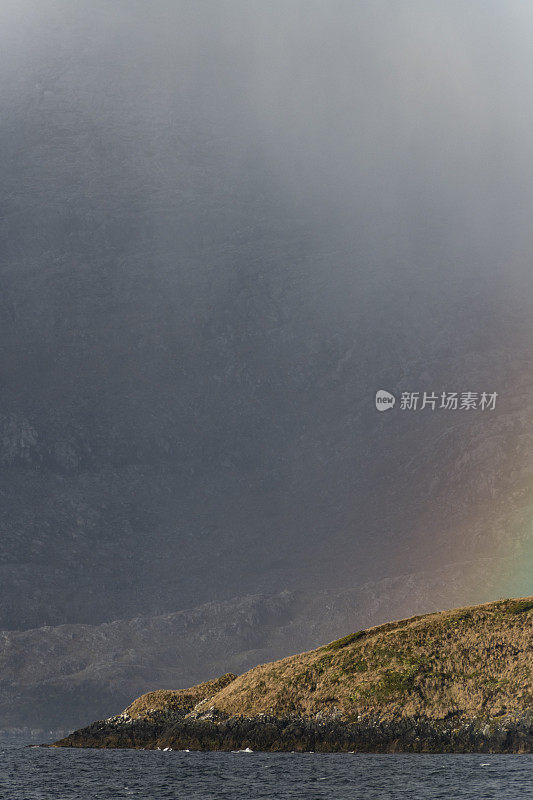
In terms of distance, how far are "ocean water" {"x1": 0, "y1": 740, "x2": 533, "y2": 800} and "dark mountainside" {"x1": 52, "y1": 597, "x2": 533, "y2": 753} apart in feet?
9.41

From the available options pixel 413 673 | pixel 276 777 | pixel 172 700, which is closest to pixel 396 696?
pixel 413 673

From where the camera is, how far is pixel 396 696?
111562mm

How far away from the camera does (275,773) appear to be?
96.9 m

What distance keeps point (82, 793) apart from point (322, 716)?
34.8 meters

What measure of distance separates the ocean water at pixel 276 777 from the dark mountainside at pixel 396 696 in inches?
113

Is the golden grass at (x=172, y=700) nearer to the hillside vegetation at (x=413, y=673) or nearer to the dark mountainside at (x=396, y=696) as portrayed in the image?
the dark mountainside at (x=396, y=696)

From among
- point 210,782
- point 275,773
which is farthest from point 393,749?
point 210,782

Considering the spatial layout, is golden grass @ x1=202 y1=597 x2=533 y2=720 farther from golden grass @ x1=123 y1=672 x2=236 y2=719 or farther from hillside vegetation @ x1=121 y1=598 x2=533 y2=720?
golden grass @ x1=123 y1=672 x2=236 y2=719

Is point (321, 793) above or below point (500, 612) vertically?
below

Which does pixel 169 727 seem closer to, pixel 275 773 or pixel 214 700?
pixel 214 700

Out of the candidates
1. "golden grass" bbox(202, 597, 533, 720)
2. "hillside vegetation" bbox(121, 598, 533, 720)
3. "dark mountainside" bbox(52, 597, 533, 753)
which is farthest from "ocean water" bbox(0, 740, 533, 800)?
"hillside vegetation" bbox(121, 598, 533, 720)

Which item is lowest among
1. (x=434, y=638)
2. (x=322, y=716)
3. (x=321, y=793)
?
(x=321, y=793)

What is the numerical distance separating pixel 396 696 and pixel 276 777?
884 inches

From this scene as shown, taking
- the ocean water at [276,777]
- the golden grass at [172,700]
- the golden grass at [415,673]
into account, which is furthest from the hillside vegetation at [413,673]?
the golden grass at [172,700]
